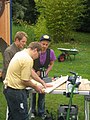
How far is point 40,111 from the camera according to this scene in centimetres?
788

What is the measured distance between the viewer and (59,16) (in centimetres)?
2252

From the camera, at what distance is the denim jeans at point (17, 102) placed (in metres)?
5.91

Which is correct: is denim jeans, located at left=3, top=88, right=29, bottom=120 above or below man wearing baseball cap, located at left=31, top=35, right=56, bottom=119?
below

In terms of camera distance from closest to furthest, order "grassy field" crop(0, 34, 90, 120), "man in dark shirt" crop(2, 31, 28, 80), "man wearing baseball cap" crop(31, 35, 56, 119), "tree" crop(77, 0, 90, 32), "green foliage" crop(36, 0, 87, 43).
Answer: "man in dark shirt" crop(2, 31, 28, 80) < "man wearing baseball cap" crop(31, 35, 56, 119) < "grassy field" crop(0, 34, 90, 120) < "green foliage" crop(36, 0, 87, 43) < "tree" crop(77, 0, 90, 32)

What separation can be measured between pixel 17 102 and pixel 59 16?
16.9m

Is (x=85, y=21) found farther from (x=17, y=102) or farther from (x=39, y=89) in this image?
(x=17, y=102)

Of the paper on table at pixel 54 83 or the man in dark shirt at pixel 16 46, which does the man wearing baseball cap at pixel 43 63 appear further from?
the man in dark shirt at pixel 16 46

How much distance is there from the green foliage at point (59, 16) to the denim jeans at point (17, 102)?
54.5ft

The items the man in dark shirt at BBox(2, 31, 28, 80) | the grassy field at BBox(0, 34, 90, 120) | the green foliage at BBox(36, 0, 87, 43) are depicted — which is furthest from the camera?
the green foliage at BBox(36, 0, 87, 43)

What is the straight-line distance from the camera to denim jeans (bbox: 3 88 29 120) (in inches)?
233

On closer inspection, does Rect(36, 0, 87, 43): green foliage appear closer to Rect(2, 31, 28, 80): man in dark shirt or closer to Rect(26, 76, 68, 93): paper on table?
Rect(26, 76, 68, 93): paper on table

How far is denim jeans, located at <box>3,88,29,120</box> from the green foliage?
16.6 meters

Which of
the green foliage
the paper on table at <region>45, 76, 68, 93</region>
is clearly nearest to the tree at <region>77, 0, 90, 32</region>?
the green foliage

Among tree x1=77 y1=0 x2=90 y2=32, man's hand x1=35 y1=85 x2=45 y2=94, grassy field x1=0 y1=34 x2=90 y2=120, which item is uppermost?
tree x1=77 y1=0 x2=90 y2=32
